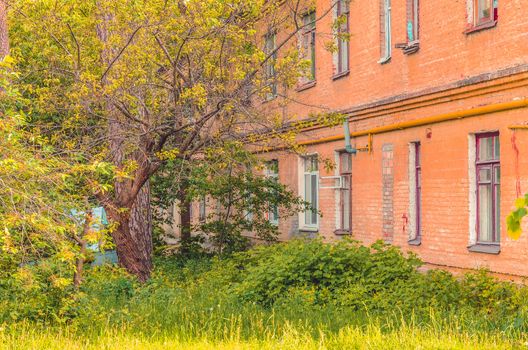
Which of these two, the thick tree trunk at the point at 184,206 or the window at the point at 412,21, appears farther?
the thick tree trunk at the point at 184,206

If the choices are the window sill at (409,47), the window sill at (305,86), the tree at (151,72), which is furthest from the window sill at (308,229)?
the window sill at (409,47)

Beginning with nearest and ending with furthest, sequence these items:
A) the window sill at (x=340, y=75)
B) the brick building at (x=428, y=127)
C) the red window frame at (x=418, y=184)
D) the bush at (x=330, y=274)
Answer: the bush at (x=330, y=274), the brick building at (x=428, y=127), the red window frame at (x=418, y=184), the window sill at (x=340, y=75)

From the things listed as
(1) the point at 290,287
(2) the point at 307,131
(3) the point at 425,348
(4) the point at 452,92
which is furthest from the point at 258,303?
(2) the point at 307,131

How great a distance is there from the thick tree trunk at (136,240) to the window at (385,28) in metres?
5.05

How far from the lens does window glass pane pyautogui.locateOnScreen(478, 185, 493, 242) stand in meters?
15.3

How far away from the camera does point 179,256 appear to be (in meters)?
23.3

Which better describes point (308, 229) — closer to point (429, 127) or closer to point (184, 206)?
point (184, 206)

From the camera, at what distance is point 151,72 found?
1577 cm

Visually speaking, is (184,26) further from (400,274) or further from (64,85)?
(400,274)

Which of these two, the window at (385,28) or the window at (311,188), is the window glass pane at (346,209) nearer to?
the window at (311,188)

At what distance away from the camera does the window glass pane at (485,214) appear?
50.1 feet

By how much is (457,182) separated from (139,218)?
5.85 meters

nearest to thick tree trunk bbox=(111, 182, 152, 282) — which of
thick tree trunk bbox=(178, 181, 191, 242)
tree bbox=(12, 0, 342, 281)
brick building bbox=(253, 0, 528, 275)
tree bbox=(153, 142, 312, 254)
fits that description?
tree bbox=(12, 0, 342, 281)

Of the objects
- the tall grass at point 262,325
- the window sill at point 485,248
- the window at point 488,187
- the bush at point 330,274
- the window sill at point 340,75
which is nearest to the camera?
the tall grass at point 262,325
